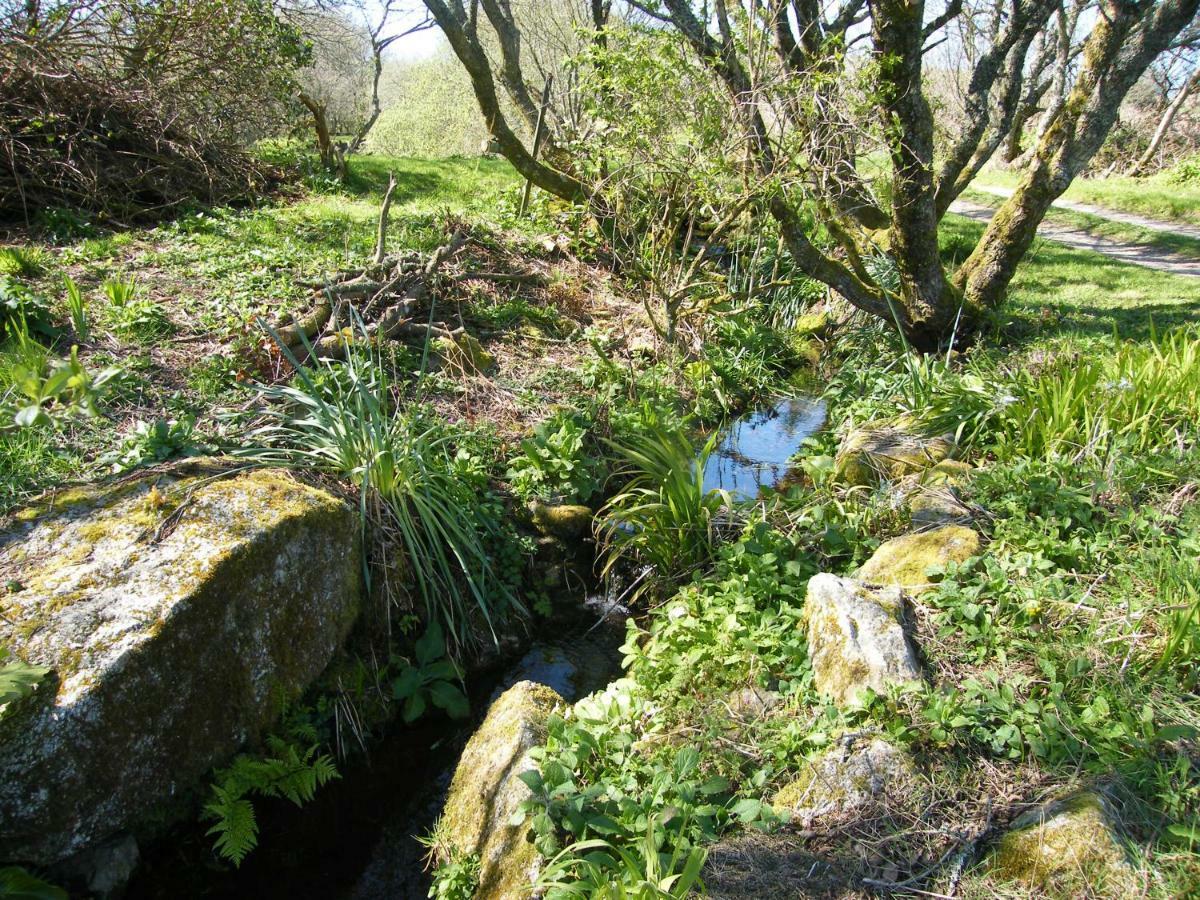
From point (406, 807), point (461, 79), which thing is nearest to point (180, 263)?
point (406, 807)

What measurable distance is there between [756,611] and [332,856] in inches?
86.2

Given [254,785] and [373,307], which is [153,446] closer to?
[254,785]

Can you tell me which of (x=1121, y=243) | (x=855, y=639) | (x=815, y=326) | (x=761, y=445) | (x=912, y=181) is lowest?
(x=761, y=445)

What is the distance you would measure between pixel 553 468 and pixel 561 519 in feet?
1.17

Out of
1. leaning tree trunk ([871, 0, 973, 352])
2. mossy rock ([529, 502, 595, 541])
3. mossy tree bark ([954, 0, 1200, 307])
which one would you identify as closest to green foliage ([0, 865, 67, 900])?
mossy rock ([529, 502, 595, 541])

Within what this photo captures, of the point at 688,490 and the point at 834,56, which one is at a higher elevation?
the point at 834,56

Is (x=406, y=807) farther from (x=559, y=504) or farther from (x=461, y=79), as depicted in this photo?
(x=461, y=79)

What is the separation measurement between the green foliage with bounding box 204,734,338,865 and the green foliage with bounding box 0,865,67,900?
537 millimetres

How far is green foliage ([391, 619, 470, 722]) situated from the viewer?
12.2ft

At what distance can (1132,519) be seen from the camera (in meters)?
3.49

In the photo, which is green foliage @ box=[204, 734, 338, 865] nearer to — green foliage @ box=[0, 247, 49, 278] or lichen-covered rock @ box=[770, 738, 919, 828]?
lichen-covered rock @ box=[770, 738, 919, 828]

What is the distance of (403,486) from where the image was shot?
3961 millimetres

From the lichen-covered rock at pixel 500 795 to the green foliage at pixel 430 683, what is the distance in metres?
0.42

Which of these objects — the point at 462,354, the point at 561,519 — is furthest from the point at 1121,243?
the point at 561,519
